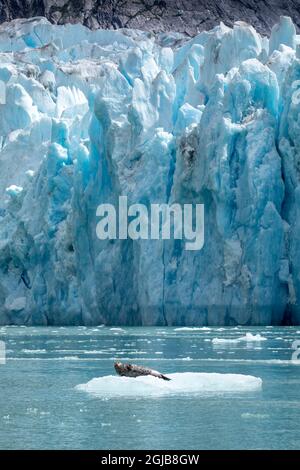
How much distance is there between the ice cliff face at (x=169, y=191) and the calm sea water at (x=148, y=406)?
10899 mm

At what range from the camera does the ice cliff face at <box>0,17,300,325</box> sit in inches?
1551

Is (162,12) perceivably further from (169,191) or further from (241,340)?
(241,340)

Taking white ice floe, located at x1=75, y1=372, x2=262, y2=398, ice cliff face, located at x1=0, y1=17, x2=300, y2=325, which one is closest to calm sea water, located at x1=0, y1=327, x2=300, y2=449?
white ice floe, located at x1=75, y1=372, x2=262, y2=398

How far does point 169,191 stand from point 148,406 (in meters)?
26.3

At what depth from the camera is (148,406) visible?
17.1 metres

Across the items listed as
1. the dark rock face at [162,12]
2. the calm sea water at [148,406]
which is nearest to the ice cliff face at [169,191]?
the calm sea water at [148,406]

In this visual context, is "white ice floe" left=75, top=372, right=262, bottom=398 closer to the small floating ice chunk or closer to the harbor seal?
the harbor seal

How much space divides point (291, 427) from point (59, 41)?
7245 cm

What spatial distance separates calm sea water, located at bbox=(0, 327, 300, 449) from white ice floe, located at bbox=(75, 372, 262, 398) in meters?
0.25

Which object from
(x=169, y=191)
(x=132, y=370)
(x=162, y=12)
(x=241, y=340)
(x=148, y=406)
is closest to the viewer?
(x=148, y=406)

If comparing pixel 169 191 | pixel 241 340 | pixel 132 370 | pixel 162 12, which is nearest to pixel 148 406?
pixel 132 370

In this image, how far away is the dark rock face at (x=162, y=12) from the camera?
93688 millimetres

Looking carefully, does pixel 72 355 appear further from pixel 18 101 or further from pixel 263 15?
pixel 263 15

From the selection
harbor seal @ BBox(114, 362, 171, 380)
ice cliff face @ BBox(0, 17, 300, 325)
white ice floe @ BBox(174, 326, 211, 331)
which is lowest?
white ice floe @ BBox(174, 326, 211, 331)
